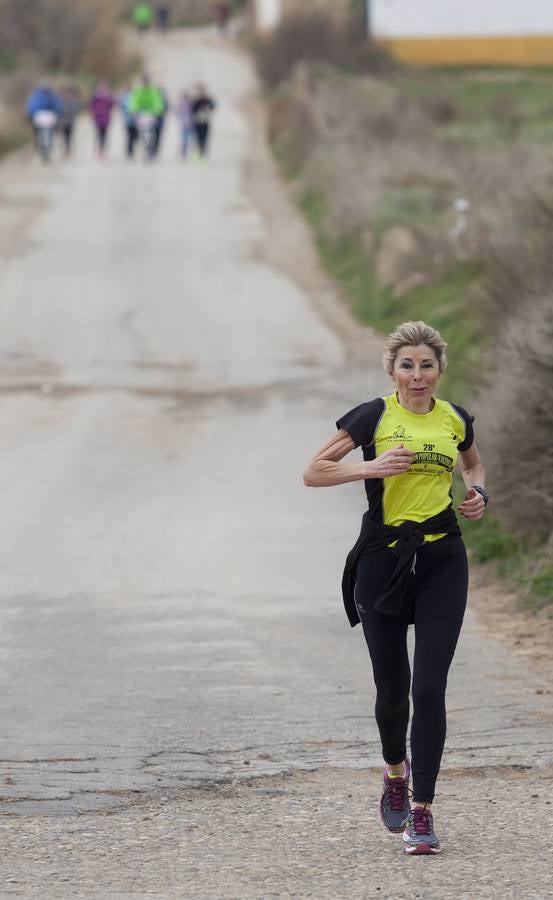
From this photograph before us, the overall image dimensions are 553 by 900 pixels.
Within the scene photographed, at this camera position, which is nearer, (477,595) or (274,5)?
(477,595)

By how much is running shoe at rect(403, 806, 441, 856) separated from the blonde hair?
1641mm

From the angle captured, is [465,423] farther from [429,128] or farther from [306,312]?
[429,128]

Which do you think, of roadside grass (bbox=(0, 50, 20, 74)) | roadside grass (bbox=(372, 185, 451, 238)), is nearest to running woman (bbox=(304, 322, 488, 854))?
roadside grass (bbox=(372, 185, 451, 238))

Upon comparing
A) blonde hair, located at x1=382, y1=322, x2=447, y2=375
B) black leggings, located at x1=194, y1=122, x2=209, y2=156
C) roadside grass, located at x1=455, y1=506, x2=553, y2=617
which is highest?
blonde hair, located at x1=382, y1=322, x2=447, y2=375

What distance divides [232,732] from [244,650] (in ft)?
5.48

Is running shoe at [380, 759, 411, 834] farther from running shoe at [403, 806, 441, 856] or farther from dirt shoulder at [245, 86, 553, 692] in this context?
dirt shoulder at [245, 86, 553, 692]

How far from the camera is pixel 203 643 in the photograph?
9977 mm

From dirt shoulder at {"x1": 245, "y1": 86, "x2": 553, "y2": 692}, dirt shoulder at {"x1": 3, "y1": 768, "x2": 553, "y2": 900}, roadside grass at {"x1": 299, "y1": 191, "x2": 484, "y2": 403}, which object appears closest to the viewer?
dirt shoulder at {"x1": 3, "y1": 768, "x2": 553, "y2": 900}

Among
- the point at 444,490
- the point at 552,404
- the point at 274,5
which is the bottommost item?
the point at 274,5

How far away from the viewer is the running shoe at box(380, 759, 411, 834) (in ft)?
20.7

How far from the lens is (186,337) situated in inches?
904

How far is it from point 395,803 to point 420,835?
0.28m

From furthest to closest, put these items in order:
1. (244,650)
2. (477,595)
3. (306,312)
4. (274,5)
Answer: (274,5) < (306,312) < (477,595) < (244,650)

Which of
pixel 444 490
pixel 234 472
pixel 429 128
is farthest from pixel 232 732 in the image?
pixel 429 128
